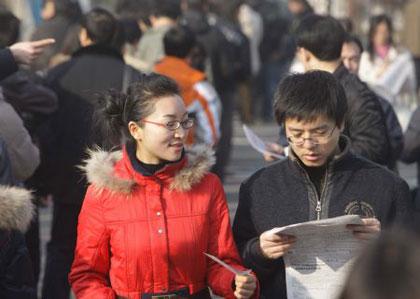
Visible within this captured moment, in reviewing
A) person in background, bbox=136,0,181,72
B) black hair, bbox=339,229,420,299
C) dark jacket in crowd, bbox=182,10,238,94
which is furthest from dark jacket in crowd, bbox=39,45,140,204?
dark jacket in crowd, bbox=182,10,238,94

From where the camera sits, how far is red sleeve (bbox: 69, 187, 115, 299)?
4367mm

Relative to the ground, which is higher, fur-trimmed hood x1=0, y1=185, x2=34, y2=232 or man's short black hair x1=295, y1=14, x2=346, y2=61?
man's short black hair x1=295, y1=14, x2=346, y2=61

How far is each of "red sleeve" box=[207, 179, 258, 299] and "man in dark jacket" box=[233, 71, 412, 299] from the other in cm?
7

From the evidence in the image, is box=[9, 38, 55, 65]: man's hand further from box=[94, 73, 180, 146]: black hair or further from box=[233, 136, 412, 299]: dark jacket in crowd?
box=[233, 136, 412, 299]: dark jacket in crowd

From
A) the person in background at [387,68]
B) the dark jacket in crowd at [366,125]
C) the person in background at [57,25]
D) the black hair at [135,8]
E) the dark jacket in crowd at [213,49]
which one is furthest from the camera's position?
the black hair at [135,8]

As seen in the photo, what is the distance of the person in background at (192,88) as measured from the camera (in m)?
8.38

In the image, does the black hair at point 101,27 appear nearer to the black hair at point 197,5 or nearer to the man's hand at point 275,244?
the man's hand at point 275,244

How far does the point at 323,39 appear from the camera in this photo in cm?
593

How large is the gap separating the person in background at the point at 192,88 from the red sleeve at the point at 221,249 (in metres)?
3.76

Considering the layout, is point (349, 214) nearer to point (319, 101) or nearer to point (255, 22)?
point (319, 101)

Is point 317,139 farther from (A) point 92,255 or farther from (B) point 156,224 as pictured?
(A) point 92,255

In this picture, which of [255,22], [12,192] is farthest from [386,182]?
[255,22]

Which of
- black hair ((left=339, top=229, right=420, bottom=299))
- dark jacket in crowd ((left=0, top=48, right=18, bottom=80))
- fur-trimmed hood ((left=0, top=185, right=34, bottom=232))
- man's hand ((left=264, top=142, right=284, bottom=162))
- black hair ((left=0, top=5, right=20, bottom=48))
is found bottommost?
man's hand ((left=264, top=142, right=284, bottom=162))

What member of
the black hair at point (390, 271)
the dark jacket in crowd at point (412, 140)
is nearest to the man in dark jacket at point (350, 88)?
the dark jacket in crowd at point (412, 140)
